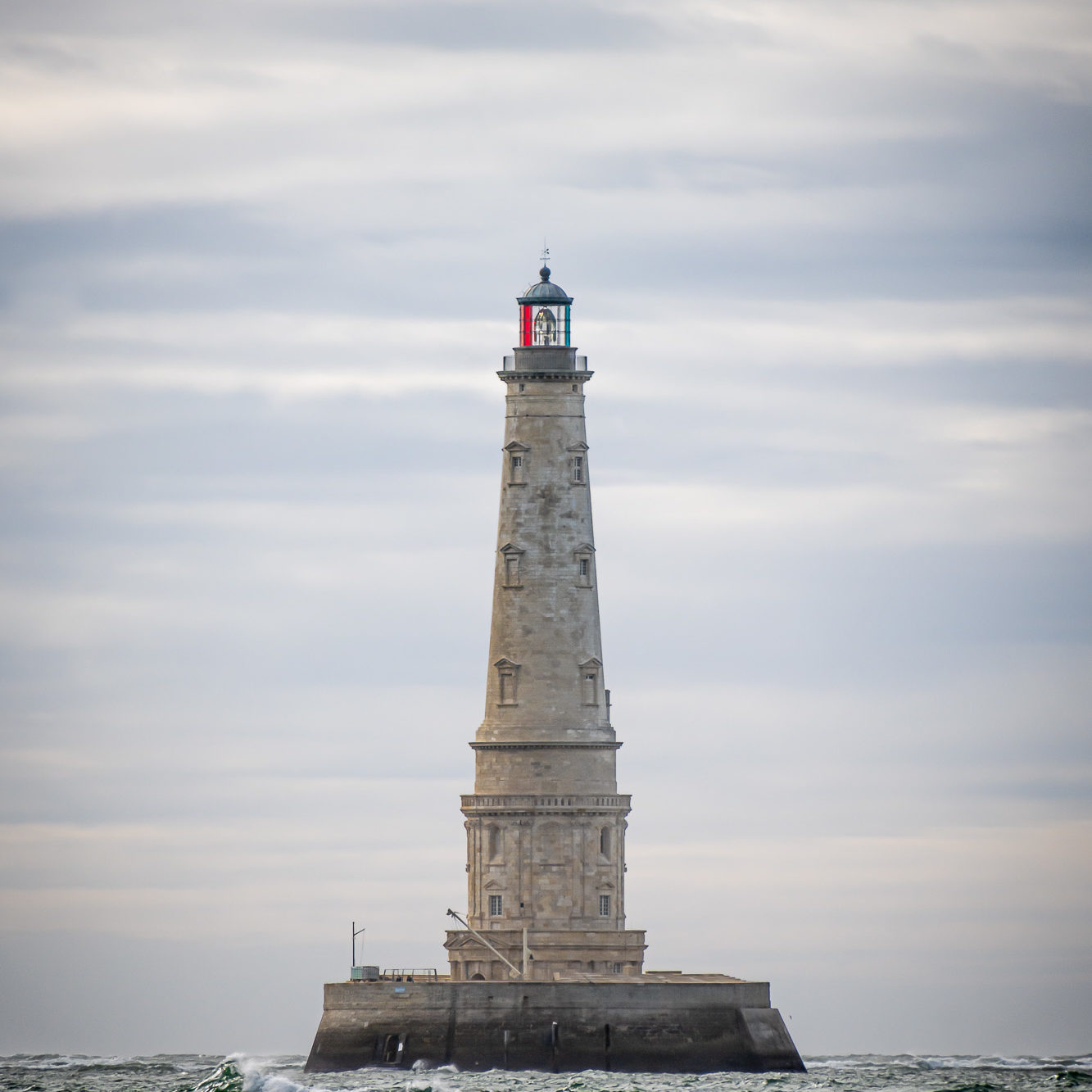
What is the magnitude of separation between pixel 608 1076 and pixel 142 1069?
3279cm

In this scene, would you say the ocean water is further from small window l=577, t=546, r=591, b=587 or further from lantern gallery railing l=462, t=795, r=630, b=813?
small window l=577, t=546, r=591, b=587

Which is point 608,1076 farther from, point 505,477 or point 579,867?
point 505,477

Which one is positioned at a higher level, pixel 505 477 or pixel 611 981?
pixel 505 477

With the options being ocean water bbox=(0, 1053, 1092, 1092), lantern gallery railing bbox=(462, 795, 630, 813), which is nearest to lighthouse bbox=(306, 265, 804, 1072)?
lantern gallery railing bbox=(462, 795, 630, 813)

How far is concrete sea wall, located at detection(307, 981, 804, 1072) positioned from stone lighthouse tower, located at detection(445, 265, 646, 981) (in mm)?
8015

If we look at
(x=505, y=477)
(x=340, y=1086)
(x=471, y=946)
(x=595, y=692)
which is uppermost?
(x=505, y=477)

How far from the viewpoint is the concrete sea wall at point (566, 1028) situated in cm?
10331

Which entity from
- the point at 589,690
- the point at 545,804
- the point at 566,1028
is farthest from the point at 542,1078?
the point at 589,690

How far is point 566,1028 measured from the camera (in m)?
104

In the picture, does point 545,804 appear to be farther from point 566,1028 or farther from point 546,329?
point 546,329

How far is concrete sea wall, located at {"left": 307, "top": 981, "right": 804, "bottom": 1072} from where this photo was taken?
4067 inches

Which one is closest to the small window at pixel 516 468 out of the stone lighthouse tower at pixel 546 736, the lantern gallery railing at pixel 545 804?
the stone lighthouse tower at pixel 546 736

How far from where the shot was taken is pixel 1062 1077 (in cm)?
11381

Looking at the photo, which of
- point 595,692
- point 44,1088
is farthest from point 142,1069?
point 595,692
